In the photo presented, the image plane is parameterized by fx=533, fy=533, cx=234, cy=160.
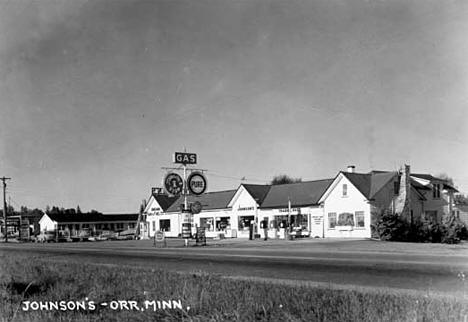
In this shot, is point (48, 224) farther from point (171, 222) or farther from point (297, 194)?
point (297, 194)

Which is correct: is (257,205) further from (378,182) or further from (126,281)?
(126,281)

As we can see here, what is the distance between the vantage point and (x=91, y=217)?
107 metres

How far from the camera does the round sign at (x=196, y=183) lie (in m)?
41.5

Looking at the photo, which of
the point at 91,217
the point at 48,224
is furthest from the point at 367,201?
the point at 91,217

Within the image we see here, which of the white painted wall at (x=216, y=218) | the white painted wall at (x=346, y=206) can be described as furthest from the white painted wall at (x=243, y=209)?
the white painted wall at (x=346, y=206)

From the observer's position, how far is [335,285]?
11.8 metres

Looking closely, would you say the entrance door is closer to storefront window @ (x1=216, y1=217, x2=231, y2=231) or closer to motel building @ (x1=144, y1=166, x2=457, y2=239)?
motel building @ (x1=144, y1=166, x2=457, y2=239)

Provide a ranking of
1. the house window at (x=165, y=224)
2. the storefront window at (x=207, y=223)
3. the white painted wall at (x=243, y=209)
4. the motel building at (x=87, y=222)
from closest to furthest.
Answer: the white painted wall at (x=243, y=209) < the storefront window at (x=207, y=223) < the house window at (x=165, y=224) < the motel building at (x=87, y=222)

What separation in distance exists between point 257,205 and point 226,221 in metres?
5.80

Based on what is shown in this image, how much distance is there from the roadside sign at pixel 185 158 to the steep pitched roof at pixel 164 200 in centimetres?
2888

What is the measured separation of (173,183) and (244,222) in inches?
591

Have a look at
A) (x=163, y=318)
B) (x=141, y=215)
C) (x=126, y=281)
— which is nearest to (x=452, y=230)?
(x=126, y=281)

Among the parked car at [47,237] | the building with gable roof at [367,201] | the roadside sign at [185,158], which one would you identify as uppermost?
the roadside sign at [185,158]

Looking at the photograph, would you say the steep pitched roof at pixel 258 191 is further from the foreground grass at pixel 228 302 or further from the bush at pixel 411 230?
the foreground grass at pixel 228 302
